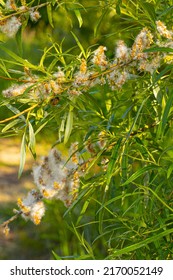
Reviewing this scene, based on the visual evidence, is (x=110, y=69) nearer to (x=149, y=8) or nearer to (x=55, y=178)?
(x=149, y=8)

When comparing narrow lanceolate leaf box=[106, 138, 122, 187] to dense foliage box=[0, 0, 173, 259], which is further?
narrow lanceolate leaf box=[106, 138, 122, 187]

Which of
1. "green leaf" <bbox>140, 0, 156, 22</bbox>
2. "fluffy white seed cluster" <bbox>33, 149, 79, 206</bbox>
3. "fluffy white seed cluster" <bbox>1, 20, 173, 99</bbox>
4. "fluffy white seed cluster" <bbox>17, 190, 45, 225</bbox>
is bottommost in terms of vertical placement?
"fluffy white seed cluster" <bbox>17, 190, 45, 225</bbox>

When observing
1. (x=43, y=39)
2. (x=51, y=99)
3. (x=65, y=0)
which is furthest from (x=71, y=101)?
(x=43, y=39)

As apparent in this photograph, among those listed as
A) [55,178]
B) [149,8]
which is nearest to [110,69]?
[149,8]

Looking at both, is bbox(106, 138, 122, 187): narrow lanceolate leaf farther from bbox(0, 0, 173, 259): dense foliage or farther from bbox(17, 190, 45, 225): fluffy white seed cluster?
bbox(17, 190, 45, 225): fluffy white seed cluster

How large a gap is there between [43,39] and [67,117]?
3615mm

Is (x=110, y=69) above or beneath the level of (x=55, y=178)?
above

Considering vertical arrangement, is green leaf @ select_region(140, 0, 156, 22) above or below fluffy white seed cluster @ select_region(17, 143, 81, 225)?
above

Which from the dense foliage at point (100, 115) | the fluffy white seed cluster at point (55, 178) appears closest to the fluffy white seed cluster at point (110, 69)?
the dense foliage at point (100, 115)

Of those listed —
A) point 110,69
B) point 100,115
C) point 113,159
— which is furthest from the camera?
point 100,115

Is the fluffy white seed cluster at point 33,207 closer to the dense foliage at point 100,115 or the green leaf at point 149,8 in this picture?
the dense foliage at point 100,115

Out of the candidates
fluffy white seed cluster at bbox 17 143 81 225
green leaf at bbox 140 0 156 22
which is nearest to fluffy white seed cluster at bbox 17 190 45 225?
fluffy white seed cluster at bbox 17 143 81 225
